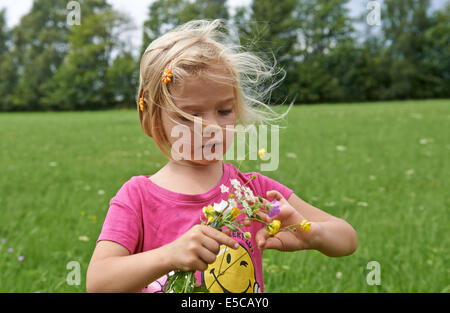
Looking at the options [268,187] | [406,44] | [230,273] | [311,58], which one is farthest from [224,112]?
[406,44]

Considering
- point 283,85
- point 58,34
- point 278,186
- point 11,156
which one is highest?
point 58,34

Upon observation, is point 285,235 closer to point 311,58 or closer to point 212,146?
point 212,146

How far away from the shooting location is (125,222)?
1242mm

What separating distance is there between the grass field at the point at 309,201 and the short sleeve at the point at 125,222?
1.34 metres

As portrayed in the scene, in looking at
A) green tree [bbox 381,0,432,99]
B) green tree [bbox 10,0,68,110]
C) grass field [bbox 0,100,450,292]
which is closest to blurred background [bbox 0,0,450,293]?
grass field [bbox 0,100,450,292]

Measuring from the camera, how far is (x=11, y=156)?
6926mm

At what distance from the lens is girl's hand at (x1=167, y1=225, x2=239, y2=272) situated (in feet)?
3.40

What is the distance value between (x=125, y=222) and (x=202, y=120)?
0.35 metres

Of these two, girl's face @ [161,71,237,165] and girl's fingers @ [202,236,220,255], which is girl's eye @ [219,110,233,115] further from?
girl's fingers @ [202,236,220,255]

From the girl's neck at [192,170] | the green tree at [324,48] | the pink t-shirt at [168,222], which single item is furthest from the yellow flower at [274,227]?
the green tree at [324,48]

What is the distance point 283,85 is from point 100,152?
574 centimetres

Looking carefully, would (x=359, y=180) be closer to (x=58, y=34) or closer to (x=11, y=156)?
(x=11, y=156)

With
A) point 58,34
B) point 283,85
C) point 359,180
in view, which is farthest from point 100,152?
point 58,34
